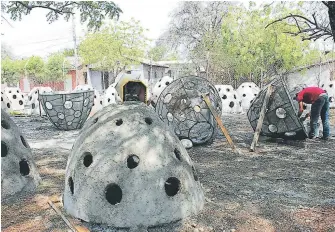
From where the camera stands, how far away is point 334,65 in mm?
27750

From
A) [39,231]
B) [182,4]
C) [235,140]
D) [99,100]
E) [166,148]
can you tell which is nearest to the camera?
[39,231]

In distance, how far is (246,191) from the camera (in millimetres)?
6438

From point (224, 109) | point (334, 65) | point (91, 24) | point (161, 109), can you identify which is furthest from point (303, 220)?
point (334, 65)

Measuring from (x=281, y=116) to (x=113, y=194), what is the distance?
6.82m

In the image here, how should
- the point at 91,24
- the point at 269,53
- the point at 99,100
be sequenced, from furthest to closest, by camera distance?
the point at 269,53
the point at 99,100
the point at 91,24

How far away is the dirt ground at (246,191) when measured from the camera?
4.97 m

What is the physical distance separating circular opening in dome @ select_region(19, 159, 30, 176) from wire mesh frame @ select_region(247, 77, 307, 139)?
6.86m

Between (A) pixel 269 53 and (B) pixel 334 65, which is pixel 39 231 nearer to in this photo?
(A) pixel 269 53

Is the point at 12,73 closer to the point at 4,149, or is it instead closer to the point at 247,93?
the point at 247,93

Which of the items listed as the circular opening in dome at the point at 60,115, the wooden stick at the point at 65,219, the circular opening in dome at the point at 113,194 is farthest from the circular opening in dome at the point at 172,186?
the circular opening in dome at the point at 60,115

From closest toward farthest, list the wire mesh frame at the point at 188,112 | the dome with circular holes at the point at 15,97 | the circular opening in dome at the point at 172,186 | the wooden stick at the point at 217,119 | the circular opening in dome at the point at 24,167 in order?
the circular opening in dome at the point at 172,186 < the circular opening in dome at the point at 24,167 < the wooden stick at the point at 217,119 < the wire mesh frame at the point at 188,112 < the dome with circular holes at the point at 15,97

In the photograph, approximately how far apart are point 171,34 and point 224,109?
56.2 feet

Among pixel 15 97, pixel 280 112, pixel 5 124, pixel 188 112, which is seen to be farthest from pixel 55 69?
pixel 5 124

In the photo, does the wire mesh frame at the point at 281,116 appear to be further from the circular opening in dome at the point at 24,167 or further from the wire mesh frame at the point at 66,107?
the circular opening in dome at the point at 24,167
